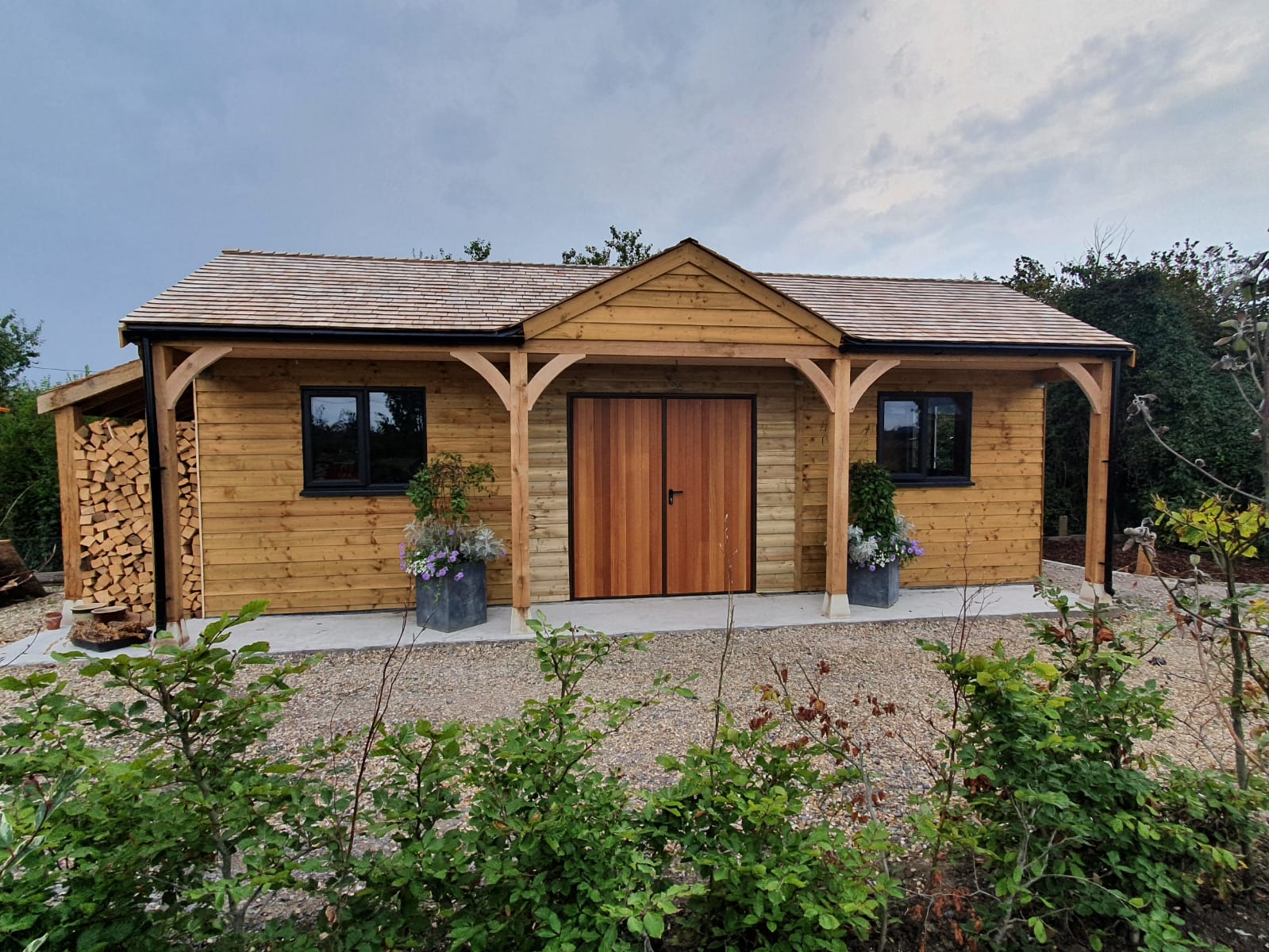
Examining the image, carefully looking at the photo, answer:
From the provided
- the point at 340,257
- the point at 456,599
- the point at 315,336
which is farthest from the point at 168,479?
the point at 340,257

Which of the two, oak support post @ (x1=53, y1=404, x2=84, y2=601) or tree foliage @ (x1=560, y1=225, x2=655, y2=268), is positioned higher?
tree foliage @ (x1=560, y1=225, x2=655, y2=268)

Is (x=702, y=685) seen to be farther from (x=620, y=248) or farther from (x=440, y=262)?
(x=620, y=248)

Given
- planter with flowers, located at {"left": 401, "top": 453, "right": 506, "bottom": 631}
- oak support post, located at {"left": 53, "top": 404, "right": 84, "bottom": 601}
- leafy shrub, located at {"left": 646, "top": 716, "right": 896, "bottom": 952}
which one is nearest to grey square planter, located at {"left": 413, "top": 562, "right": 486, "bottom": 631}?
planter with flowers, located at {"left": 401, "top": 453, "right": 506, "bottom": 631}

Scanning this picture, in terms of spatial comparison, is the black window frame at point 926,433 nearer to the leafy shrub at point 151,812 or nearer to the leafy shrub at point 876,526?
the leafy shrub at point 876,526

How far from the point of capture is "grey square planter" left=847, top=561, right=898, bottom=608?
612 centimetres

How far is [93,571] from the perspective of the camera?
5789 mm

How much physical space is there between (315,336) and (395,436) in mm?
1377

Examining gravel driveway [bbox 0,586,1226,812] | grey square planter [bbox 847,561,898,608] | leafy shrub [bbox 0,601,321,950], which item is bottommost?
gravel driveway [bbox 0,586,1226,812]

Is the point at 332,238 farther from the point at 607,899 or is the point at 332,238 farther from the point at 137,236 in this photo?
the point at 607,899

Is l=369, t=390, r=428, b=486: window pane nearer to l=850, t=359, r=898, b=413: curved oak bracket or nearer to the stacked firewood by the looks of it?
the stacked firewood

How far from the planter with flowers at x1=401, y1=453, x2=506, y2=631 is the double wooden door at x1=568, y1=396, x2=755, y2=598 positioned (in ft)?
3.63

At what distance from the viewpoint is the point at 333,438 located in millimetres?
6051

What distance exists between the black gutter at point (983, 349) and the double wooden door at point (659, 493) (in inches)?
53.8

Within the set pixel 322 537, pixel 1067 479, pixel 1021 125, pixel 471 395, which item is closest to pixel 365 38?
pixel 471 395
